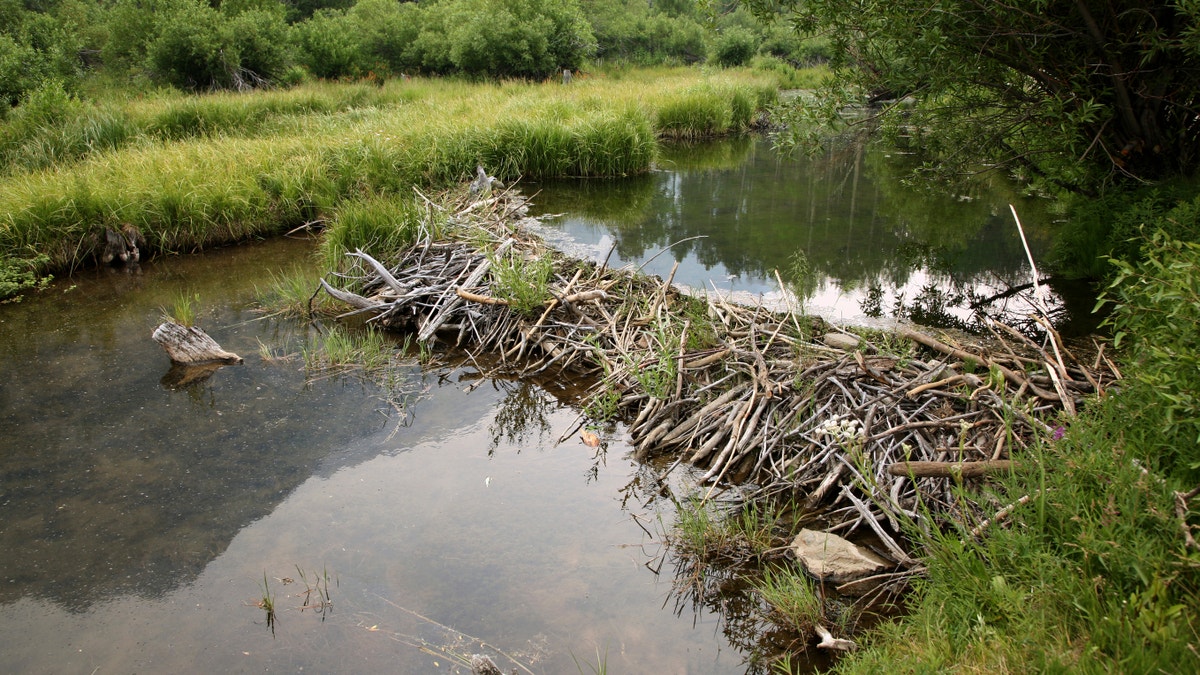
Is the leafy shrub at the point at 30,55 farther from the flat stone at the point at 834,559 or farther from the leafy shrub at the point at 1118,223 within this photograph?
the leafy shrub at the point at 1118,223

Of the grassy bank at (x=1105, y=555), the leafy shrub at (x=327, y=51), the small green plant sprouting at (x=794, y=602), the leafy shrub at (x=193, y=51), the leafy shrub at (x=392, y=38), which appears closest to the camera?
the grassy bank at (x=1105, y=555)

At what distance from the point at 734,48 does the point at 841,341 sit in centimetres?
3322

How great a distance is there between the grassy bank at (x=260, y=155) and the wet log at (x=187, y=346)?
3.31 meters

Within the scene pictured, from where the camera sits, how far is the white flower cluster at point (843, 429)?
3776 millimetres

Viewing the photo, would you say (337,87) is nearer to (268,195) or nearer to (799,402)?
(268,195)

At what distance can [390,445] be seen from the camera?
5.46m

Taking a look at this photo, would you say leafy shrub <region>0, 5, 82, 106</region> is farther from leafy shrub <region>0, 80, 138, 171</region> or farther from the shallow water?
the shallow water

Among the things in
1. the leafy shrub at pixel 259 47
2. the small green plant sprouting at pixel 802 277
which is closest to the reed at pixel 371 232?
the small green plant sprouting at pixel 802 277

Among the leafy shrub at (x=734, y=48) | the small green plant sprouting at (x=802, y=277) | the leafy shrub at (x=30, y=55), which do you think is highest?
the leafy shrub at (x=30, y=55)

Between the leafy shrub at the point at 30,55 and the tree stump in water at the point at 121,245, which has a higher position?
the leafy shrub at the point at 30,55

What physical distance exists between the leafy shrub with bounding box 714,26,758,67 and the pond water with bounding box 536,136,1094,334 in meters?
23.3

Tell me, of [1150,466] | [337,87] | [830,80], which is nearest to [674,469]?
[1150,466]

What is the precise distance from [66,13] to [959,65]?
40.4 m

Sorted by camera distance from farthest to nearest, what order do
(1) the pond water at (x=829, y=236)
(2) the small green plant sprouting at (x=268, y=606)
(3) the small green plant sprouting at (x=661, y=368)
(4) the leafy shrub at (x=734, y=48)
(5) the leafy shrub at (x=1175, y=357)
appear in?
1. (4) the leafy shrub at (x=734, y=48)
2. (1) the pond water at (x=829, y=236)
3. (3) the small green plant sprouting at (x=661, y=368)
4. (2) the small green plant sprouting at (x=268, y=606)
5. (5) the leafy shrub at (x=1175, y=357)
